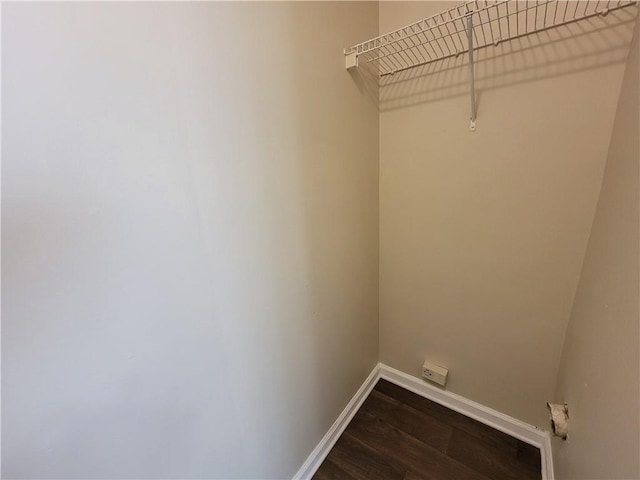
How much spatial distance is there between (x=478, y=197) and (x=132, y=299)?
1.24m

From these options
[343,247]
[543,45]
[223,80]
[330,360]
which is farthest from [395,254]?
[223,80]

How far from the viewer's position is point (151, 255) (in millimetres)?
604

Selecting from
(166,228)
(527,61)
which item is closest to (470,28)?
(527,61)

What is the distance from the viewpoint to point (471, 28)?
843mm

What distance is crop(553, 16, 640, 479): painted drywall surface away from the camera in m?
0.55

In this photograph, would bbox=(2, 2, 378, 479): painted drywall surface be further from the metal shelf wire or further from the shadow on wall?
the shadow on wall

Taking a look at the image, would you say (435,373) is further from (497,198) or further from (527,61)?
(527,61)

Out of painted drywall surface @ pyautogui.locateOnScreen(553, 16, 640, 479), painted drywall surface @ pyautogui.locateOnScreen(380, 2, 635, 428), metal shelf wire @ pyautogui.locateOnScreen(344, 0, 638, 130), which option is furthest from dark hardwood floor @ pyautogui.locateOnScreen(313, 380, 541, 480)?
metal shelf wire @ pyautogui.locateOnScreen(344, 0, 638, 130)

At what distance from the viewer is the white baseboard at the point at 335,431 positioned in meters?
1.21

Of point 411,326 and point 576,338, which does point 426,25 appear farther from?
point 411,326

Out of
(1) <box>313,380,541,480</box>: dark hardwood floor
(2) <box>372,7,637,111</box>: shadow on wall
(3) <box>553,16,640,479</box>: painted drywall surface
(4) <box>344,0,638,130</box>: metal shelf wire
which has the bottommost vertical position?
(1) <box>313,380,541,480</box>: dark hardwood floor

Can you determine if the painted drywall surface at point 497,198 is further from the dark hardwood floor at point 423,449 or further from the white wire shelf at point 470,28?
the dark hardwood floor at point 423,449

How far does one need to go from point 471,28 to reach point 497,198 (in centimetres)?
61

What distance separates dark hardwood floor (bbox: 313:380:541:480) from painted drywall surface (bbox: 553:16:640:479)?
0.35m
